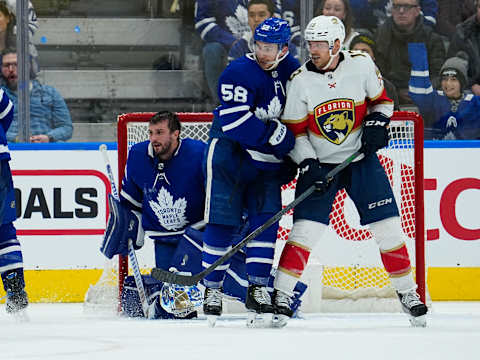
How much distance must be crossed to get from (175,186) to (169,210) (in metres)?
0.11

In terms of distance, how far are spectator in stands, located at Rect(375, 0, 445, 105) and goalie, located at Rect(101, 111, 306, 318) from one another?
152cm

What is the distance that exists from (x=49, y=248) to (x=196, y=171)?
48.0 inches

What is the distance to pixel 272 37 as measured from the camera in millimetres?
3449

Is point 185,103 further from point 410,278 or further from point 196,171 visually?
point 410,278

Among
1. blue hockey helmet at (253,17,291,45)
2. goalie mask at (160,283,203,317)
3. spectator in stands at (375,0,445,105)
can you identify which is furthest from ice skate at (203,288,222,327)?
spectator in stands at (375,0,445,105)

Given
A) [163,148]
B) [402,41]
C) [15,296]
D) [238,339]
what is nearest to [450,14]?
[402,41]

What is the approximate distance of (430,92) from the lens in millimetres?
5340

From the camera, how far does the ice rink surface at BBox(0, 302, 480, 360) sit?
8.04 ft

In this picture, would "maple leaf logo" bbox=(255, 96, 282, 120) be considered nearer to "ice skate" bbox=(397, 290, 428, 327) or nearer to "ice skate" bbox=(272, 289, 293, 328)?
"ice skate" bbox=(272, 289, 293, 328)

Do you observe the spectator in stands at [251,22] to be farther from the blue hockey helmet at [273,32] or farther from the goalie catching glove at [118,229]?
the blue hockey helmet at [273,32]

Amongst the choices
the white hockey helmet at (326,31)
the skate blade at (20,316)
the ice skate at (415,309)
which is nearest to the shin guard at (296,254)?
the ice skate at (415,309)

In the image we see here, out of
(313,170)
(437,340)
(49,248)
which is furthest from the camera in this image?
(49,248)

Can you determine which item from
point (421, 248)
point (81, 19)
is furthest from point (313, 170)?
point (81, 19)

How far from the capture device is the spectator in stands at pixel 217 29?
5344 mm
